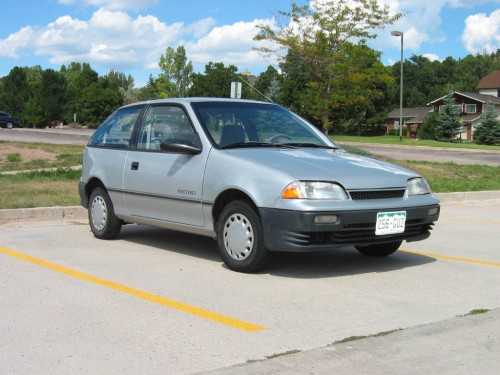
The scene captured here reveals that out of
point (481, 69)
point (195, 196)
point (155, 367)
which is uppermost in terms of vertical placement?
point (481, 69)

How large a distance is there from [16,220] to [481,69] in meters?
118

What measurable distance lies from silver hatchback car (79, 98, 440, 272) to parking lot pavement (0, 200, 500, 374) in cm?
37

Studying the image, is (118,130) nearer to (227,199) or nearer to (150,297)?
(227,199)

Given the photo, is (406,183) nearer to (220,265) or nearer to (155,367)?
(220,265)

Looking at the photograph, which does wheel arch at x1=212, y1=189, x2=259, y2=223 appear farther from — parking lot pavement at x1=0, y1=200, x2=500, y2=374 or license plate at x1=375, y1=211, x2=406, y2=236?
license plate at x1=375, y1=211, x2=406, y2=236

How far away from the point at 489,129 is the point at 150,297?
51683mm

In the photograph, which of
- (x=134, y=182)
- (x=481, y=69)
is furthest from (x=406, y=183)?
(x=481, y=69)

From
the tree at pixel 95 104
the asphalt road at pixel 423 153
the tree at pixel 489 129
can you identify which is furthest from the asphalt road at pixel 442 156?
the tree at pixel 95 104

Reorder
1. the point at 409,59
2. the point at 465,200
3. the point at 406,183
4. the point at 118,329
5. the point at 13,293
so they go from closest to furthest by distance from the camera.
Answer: the point at 118,329
the point at 13,293
the point at 406,183
the point at 465,200
the point at 409,59

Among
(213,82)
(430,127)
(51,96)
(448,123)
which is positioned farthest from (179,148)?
(213,82)

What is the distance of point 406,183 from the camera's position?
6.18 meters

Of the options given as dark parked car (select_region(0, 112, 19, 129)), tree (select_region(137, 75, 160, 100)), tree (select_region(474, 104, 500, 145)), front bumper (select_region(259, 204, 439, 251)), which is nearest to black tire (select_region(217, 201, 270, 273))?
front bumper (select_region(259, 204, 439, 251))

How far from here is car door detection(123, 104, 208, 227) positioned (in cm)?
650

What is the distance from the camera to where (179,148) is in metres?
6.46
